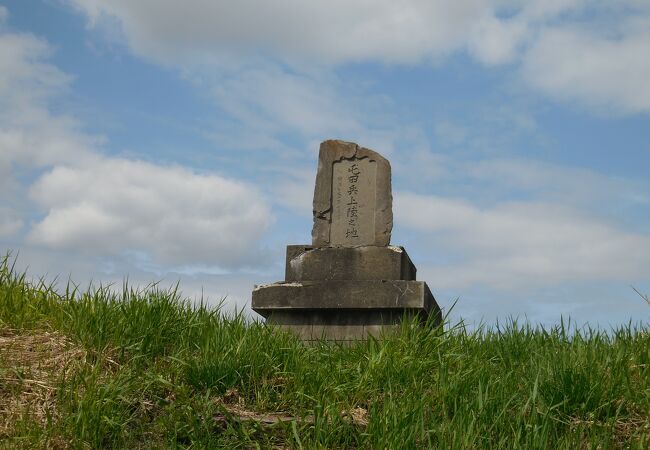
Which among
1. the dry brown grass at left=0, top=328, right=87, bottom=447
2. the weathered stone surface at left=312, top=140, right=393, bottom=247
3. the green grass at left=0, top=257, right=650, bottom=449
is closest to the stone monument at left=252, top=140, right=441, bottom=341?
the weathered stone surface at left=312, top=140, right=393, bottom=247

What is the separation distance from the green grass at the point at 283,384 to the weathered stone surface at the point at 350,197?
249 cm

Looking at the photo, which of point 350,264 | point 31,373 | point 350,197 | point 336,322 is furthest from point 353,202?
point 31,373

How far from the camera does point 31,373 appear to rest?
15.4 feet

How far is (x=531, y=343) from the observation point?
18.5ft

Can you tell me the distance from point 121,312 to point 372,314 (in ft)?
9.29

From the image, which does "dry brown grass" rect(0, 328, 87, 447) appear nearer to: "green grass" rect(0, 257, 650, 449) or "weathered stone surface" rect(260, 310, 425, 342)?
"green grass" rect(0, 257, 650, 449)

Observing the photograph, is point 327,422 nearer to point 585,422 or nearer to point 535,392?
point 535,392

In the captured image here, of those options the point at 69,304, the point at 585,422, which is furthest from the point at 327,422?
the point at 69,304

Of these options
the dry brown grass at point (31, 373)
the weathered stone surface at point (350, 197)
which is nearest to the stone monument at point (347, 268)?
the weathered stone surface at point (350, 197)

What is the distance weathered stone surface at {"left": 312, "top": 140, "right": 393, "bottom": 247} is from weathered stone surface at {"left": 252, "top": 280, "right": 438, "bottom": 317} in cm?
76

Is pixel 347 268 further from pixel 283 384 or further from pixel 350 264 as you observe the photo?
pixel 283 384

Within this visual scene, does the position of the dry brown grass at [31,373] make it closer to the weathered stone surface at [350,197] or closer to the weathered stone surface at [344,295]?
the weathered stone surface at [344,295]

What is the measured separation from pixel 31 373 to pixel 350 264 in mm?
3777

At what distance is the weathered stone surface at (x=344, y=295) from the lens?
23.9ft
